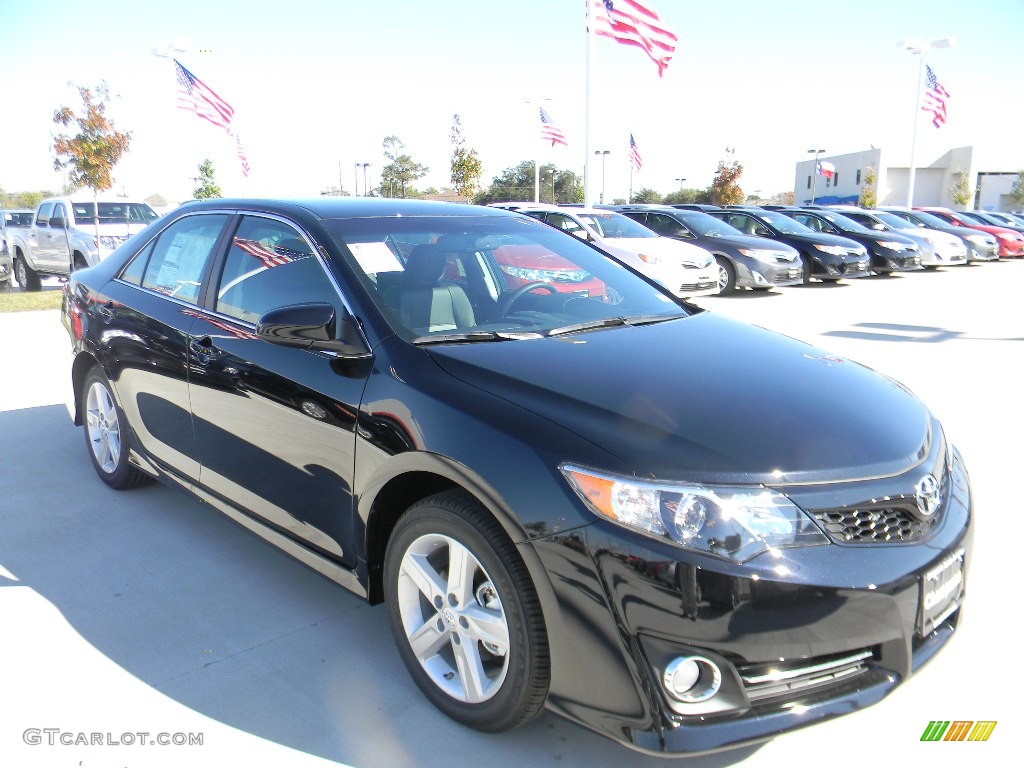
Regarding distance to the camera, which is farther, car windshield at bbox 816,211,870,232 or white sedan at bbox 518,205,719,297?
car windshield at bbox 816,211,870,232

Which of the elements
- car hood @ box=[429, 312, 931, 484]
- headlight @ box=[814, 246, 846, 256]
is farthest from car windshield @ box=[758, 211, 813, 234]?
car hood @ box=[429, 312, 931, 484]

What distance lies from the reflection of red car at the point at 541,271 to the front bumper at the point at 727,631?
1662 mm

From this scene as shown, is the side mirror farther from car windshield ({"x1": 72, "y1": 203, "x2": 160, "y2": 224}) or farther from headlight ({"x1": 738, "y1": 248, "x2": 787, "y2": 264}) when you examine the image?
car windshield ({"x1": 72, "y1": 203, "x2": 160, "y2": 224})

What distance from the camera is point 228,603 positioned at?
3354 mm

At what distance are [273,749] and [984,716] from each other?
2222 mm

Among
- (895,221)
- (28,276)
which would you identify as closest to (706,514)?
(28,276)

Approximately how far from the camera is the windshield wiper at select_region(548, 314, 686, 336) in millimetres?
3129

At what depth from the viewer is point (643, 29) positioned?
650 inches

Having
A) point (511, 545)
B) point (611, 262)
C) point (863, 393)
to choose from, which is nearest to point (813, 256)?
point (611, 262)

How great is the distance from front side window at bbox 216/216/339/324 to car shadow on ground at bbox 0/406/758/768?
983mm

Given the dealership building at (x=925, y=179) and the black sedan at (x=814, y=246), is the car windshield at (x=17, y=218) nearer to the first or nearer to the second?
the black sedan at (x=814, y=246)

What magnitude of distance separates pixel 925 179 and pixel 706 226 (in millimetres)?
75366

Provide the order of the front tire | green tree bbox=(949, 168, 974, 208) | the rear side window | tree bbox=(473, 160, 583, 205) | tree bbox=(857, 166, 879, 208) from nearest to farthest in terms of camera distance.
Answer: the front tire → the rear side window → tree bbox=(473, 160, 583, 205) → tree bbox=(857, 166, 879, 208) → green tree bbox=(949, 168, 974, 208)

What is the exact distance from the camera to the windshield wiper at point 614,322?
3129mm
